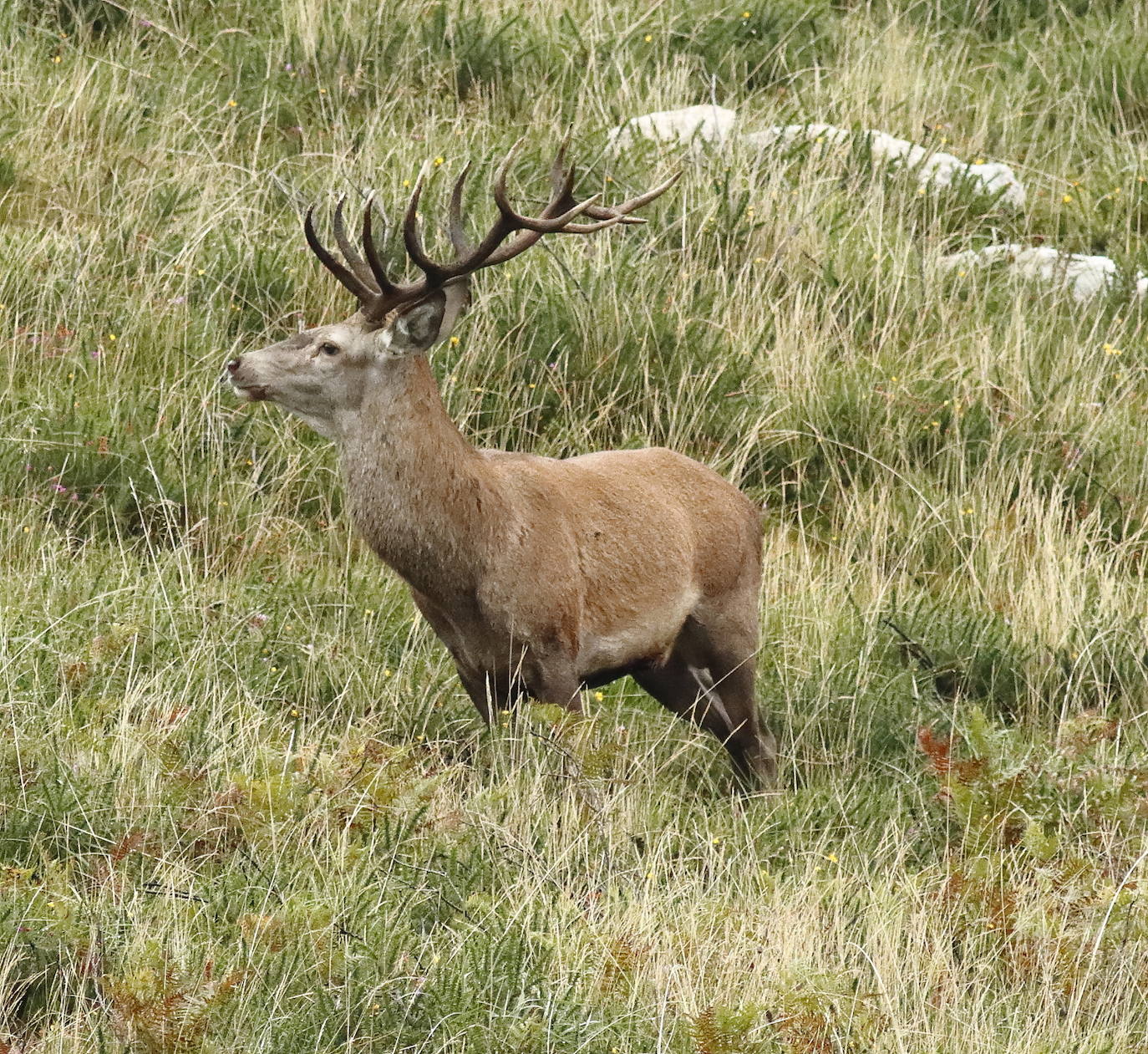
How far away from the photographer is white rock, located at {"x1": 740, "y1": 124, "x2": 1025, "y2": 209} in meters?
10.1

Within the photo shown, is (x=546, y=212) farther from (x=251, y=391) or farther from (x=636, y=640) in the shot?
(x=636, y=640)

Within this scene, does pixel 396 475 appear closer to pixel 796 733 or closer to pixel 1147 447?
pixel 796 733

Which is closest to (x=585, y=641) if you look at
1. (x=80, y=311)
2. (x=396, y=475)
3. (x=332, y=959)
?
(x=396, y=475)

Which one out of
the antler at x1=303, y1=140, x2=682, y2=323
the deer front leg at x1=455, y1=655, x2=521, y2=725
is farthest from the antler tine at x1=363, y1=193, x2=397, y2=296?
the deer front leg at x1=455, y1=655, x2=521, y2=725

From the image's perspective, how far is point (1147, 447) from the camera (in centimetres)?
844

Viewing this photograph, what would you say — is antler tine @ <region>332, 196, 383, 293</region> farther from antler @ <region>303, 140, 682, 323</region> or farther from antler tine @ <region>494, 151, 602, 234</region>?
antler tine @ <region>494, 151, 602, 234</region>

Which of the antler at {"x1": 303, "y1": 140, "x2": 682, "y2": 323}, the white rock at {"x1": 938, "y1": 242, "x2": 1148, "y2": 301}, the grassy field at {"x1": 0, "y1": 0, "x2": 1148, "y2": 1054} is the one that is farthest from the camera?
the white rock at {"x1": 938, "y1": 242, "x2": 1148, "y2": 301}

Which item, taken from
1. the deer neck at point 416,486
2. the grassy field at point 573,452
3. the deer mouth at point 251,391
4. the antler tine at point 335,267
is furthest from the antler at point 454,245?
the grassy field at point 573,452

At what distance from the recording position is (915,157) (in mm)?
10469

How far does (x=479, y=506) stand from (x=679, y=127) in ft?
16.7

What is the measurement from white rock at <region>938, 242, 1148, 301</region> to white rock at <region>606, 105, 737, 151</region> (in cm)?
143

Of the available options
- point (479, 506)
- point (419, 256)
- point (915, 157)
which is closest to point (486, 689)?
point (479, 506)

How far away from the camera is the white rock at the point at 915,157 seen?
10133mm

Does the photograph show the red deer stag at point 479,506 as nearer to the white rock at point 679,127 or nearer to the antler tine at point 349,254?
the antler tine at point 349,254
